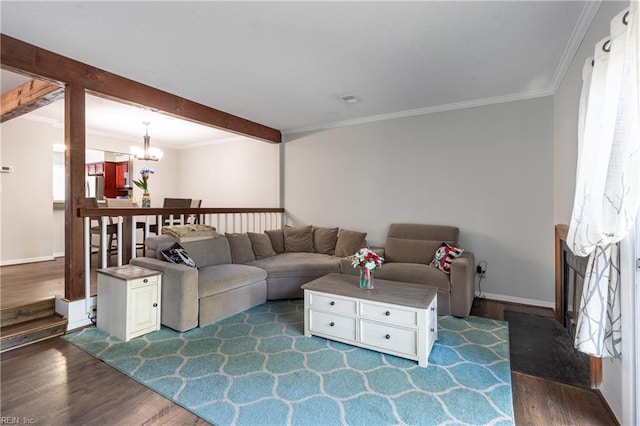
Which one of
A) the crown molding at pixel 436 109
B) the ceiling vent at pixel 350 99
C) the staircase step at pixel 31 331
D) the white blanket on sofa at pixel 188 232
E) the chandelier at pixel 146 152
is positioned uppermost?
the ceiling vent at pixel 350 99

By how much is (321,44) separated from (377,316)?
7.59ft

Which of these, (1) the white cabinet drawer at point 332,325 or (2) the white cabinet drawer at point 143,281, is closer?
(1) the white cabinet drawer at point 332,325

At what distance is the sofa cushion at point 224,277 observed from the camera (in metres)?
2.98

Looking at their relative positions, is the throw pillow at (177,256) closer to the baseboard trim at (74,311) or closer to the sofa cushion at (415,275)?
the baseboard trim at (74,311)

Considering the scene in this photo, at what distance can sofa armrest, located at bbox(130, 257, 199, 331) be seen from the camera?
2756 millimetres

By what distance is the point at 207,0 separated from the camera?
203 cm

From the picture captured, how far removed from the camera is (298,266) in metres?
3.83

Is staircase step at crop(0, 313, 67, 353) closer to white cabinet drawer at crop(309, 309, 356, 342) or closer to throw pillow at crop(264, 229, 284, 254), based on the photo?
white cabinet drawer at crop(309, 309, 356, 342)

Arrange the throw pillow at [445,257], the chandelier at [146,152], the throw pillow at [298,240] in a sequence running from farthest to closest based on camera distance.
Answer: the chandelier at [146,152] < the throw pillow at [298,240] < the throw pillow at [445,257]

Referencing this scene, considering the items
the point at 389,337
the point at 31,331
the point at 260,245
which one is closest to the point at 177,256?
the point at 31,331

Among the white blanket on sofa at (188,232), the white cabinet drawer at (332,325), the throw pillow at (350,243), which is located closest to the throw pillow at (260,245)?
the white blanket on sofa at (188,232)

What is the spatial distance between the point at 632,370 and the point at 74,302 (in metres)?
4.12

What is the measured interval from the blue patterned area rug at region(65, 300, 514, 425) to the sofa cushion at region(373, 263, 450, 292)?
0.44 metres

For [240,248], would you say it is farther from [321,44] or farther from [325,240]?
[321,44]
